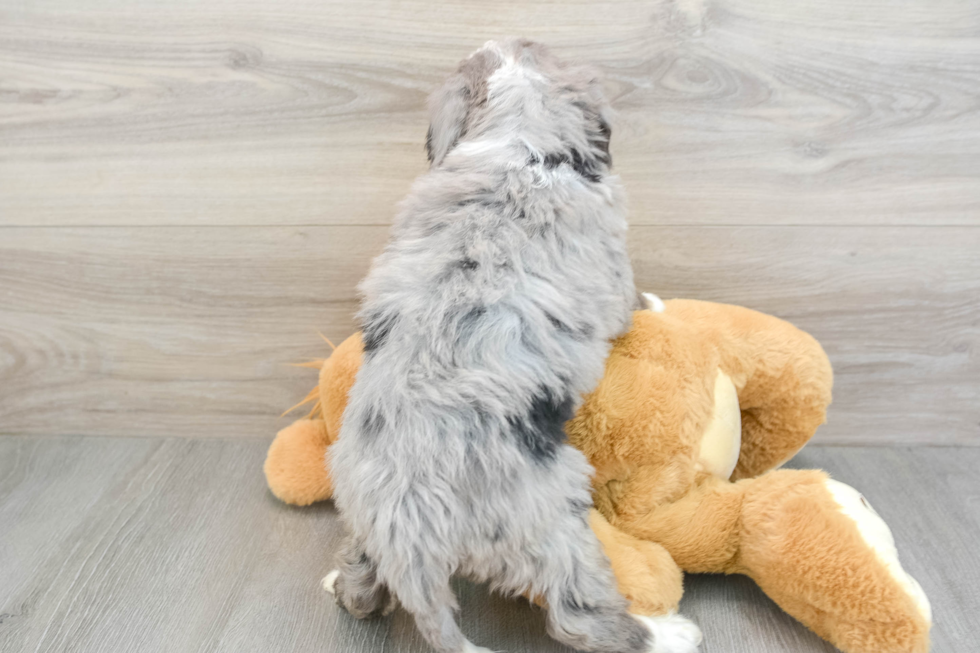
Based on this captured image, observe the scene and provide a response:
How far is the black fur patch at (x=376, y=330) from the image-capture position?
82 centimetres

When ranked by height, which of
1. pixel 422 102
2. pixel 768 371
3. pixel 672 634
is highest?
pixel 422 102

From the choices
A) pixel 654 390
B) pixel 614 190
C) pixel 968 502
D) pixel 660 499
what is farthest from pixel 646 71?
pixel 968 502

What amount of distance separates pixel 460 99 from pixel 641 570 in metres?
0.68

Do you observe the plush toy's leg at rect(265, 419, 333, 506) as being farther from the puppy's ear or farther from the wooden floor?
the puppy's ear

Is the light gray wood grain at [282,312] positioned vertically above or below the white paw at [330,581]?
above

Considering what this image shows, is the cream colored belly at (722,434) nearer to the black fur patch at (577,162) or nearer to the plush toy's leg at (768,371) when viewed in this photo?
the plush toy's leg at (768,371)

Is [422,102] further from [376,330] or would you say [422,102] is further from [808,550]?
[808,550]

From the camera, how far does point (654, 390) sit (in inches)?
35.8

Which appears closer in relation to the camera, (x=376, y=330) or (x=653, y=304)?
(x=376, y=330)

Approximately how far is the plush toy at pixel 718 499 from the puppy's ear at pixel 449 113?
36 centimetres

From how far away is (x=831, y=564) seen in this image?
0.85 meters

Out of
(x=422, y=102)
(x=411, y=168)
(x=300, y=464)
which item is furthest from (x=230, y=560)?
(x=422, y=102)

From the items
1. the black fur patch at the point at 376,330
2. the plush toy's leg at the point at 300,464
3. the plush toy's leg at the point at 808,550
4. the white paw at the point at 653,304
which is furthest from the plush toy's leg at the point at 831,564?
the plush toy's leg at the point at 300,464

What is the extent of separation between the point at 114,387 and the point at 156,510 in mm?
331
